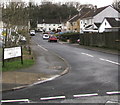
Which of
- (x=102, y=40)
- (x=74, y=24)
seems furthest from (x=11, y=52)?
(x=74, y=24)

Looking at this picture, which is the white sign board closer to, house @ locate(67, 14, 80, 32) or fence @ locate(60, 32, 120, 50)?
fence @ locate(60, 32, 120, 50)

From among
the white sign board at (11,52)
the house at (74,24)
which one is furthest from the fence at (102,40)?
the house at (74,24)

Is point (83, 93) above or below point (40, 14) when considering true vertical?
below

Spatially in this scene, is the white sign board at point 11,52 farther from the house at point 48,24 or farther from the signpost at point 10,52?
the house at point 48,24

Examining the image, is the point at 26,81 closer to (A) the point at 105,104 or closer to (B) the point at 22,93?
(B) the point at 22,93

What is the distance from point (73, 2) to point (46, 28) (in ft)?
70.7

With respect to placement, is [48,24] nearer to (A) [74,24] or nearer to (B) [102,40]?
(A) [74,24]

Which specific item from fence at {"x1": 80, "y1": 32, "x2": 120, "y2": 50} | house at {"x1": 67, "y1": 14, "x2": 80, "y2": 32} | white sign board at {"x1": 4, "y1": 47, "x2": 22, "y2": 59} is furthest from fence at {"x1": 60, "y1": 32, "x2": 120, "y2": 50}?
house at {"x1": 67, "y1": 14, "x2": 80, "y2": 32}

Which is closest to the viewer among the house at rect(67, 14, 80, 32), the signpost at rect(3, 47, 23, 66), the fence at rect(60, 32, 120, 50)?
the signpost at rect(3, 47, 23, 66)

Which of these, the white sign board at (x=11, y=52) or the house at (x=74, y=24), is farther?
the house at (x=74, y=24)

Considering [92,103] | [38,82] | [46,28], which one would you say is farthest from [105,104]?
[46,28]

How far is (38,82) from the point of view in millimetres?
9359

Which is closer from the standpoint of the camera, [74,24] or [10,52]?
[10,52]

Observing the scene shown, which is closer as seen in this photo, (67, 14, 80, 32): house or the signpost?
the signpost
